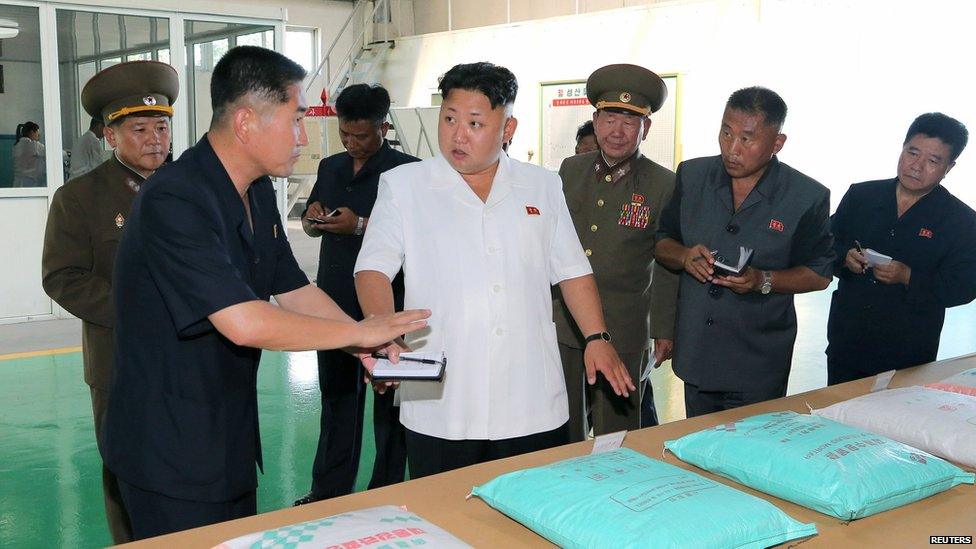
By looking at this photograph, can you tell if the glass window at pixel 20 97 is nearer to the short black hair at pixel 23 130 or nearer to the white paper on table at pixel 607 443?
the short black hair at pixel 23 130

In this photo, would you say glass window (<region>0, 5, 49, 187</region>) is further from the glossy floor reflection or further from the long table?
the long table

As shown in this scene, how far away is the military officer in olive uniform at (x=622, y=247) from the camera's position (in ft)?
10.7

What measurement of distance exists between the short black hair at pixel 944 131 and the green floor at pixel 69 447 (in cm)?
263

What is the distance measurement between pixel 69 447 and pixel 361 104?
225 centimetres

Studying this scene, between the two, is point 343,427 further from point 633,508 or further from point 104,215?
point 633,508

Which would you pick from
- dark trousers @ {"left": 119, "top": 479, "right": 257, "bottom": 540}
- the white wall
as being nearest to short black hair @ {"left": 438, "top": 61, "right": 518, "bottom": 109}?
dark trousers @ {"left": 119, "top": 479, "right": 257, "bottom": 540}

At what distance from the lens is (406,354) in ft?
6.54

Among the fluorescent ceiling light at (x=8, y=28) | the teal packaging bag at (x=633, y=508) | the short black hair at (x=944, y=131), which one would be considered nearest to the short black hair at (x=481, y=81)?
the teal packaging bag at (x=633, y=508)

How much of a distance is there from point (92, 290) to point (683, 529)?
1.86 m

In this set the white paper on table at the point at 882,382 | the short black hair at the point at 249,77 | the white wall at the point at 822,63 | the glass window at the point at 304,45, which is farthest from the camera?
the glass window at the point at 304,45

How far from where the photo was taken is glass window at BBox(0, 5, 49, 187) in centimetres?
652

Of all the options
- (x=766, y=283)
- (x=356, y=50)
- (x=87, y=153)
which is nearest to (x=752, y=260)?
(x=766, y=283)

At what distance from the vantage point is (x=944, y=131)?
303 cm

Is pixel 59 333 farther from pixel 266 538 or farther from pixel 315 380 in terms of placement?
pixel 266 538
